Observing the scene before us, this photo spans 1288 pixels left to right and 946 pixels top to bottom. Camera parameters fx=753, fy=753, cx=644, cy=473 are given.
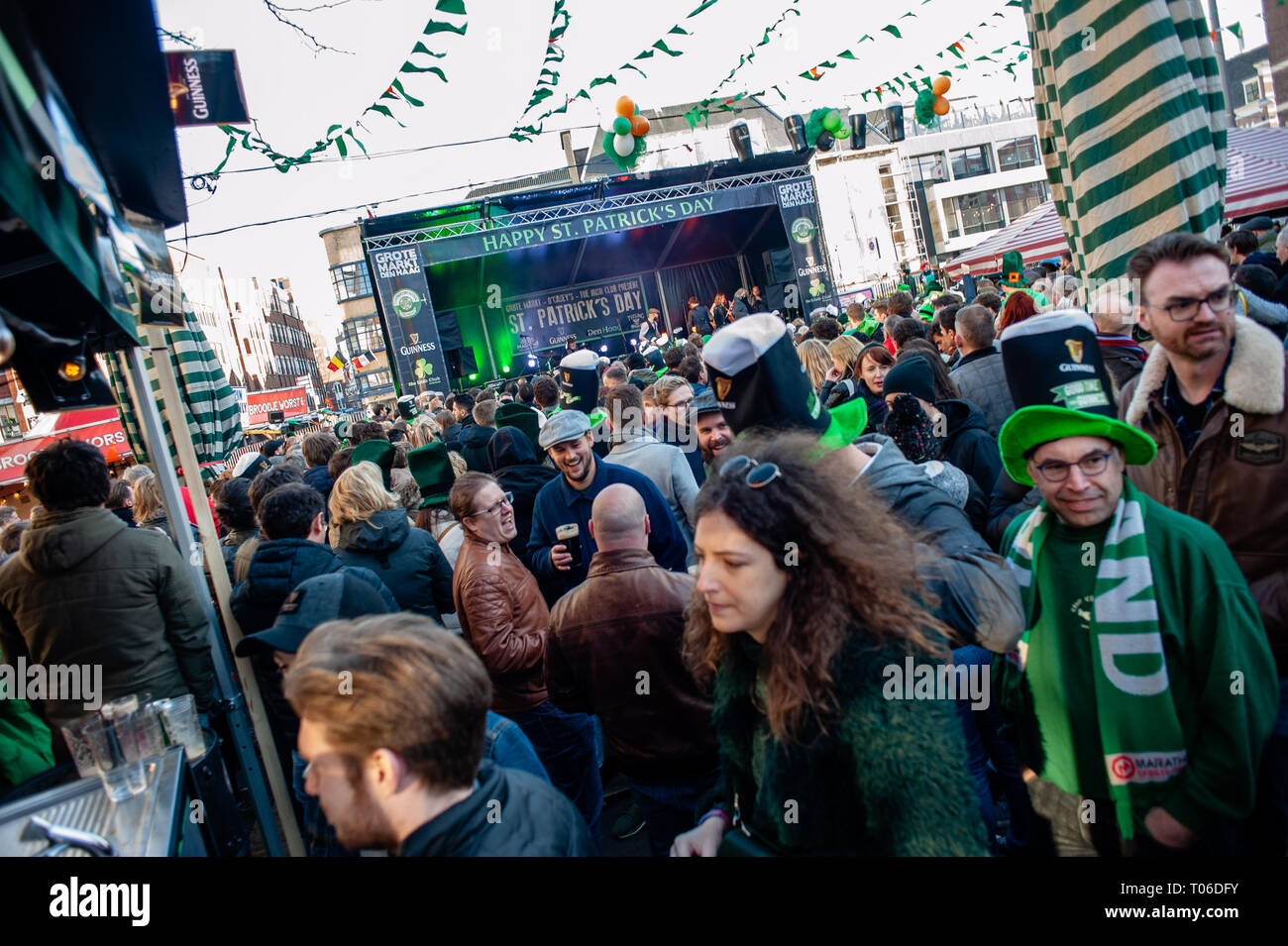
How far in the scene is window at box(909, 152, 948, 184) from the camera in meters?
43.1

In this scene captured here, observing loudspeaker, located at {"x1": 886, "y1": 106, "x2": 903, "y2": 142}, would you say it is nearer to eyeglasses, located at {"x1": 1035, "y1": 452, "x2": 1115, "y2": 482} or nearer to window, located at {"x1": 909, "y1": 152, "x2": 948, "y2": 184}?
eyeglasses, located at {"x1": 1035, "y1": 452, "x2": 1115, "y2": 482}

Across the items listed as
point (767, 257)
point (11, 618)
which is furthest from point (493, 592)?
point (767, 257)

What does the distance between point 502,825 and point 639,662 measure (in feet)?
3.25

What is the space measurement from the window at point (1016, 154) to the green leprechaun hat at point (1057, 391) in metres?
50.3

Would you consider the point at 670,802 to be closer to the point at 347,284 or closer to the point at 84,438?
the point at 84,438

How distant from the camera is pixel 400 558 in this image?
135 inches

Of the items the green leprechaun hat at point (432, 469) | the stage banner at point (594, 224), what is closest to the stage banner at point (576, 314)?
the stage banner at point (594, 224)

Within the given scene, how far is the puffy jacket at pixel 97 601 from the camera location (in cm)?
289

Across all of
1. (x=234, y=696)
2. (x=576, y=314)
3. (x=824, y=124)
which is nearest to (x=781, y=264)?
(x=824, y=124)

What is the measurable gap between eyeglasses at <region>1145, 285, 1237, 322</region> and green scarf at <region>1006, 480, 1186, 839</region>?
23.5 inches

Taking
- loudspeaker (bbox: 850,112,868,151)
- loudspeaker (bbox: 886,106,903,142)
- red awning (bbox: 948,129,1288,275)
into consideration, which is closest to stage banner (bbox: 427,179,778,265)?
loudspeaker (bbox: 886,106,903,142)

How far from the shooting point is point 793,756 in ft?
4.80
